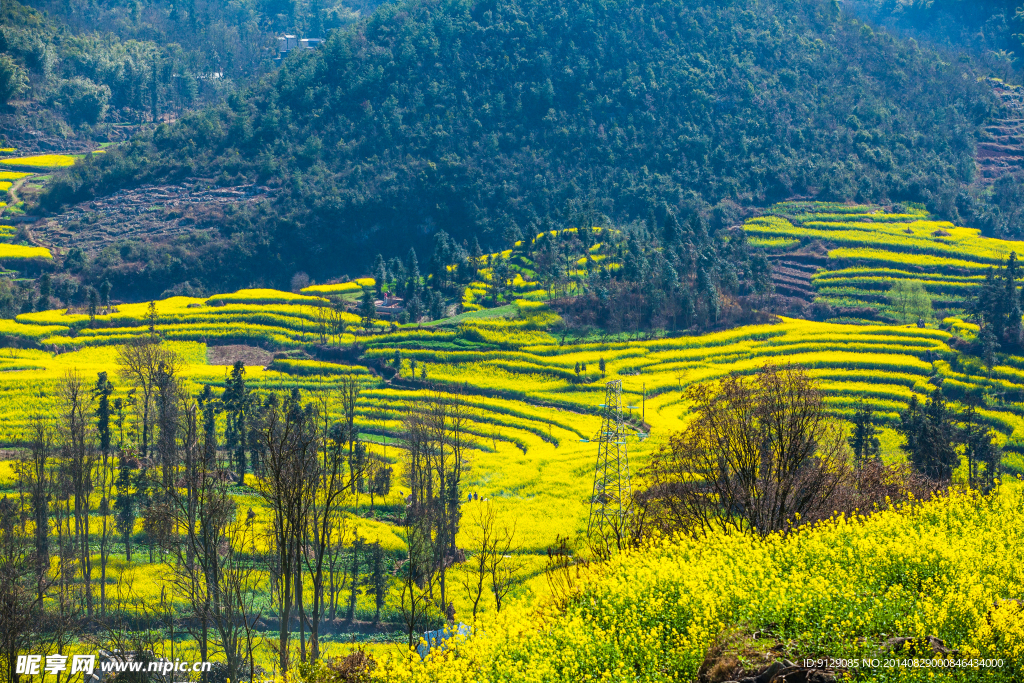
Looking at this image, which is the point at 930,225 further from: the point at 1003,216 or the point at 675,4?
the point at 675,4

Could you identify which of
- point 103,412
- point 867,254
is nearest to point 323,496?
point 103,412

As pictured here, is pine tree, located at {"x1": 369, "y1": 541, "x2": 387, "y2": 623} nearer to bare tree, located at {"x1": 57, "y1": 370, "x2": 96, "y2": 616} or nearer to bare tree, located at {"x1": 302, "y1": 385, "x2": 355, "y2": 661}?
bare tree, located at {"x1": 302, "y1": 385, "x2": 355, "y2": 661}

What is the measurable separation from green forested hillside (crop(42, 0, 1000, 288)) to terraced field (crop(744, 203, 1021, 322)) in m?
6.73

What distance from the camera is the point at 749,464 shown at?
42.9 m

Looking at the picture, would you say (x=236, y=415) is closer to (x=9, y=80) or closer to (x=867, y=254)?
(x=867, y=254)

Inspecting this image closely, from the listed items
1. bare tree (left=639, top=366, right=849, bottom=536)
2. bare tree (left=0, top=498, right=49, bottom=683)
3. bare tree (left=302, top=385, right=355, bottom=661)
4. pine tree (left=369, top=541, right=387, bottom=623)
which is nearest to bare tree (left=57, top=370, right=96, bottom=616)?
bare tree (left=0, top=498, right=49, bottom=683)

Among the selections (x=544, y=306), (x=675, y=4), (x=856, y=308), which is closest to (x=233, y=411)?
(x=544, y=306)

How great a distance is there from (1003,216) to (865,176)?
60.6 ft

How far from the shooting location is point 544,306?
97.7 metres

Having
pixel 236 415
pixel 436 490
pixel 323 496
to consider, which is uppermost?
pixel 236 415

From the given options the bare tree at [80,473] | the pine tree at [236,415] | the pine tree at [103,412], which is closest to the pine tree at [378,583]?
the bare tree at [80,473]

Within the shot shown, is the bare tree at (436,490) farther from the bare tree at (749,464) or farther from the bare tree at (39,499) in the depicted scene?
the bare tree at (39,499)

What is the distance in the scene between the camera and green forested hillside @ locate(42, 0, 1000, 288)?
131 meters

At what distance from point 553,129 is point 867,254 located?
2104 inches
